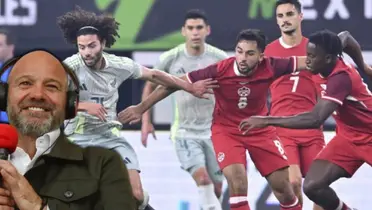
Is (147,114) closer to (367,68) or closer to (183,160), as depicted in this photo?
(183,160)

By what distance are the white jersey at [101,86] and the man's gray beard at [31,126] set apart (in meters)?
4.57

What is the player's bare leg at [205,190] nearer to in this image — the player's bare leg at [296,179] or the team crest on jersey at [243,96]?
the player's bare leg at [296,179]

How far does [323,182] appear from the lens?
24.3 ft

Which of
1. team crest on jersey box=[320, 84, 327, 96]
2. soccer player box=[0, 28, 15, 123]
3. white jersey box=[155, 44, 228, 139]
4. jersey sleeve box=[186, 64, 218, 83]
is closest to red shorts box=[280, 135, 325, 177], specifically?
team crest on jersey box=[320, 84, 327, 96]

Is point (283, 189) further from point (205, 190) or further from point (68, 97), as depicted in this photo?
point (68, 97)

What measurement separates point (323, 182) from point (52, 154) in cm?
504

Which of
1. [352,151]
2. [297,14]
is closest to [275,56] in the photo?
[297,14]

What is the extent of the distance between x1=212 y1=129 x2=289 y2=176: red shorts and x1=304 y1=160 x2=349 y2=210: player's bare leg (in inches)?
10.2

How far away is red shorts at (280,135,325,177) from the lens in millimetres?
8031

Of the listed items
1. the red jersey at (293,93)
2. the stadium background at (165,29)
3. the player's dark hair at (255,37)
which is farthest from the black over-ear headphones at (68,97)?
the stadium background at (165,29)

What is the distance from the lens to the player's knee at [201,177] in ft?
27.1

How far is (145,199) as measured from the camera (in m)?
7.71

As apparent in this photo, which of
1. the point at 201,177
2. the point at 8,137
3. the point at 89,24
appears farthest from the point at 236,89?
the point at 8,137

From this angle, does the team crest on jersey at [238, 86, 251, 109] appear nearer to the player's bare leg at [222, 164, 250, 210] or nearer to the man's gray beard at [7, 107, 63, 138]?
the player's bare leg at [222, 164, 250, 210]
